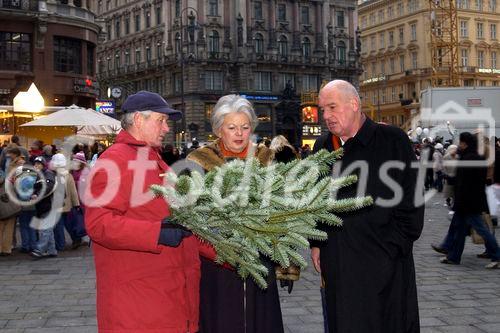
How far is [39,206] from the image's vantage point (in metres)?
10.6

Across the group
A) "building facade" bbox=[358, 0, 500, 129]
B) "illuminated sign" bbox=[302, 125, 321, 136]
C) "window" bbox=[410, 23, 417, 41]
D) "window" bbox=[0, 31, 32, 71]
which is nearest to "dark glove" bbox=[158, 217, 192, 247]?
"window" bbox=[0, 31, 32, 71]

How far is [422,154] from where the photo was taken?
21.3m

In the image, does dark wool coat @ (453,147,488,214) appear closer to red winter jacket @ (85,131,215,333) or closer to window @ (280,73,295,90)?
red winter jacket @ (85,131,215,333)

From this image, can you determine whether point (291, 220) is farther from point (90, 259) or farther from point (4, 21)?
point (4, 21)

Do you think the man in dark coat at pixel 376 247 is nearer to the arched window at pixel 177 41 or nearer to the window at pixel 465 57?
the arched window at pixel 177 41

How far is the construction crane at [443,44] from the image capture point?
59250mm

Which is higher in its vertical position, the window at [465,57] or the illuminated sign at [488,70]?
the window at [465,57]

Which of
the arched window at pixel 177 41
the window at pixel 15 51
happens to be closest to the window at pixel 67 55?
the window at pixel 15 51

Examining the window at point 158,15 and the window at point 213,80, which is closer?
the window at point 213,80

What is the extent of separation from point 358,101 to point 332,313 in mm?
1264

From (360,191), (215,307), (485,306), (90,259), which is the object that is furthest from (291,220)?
(90,259)

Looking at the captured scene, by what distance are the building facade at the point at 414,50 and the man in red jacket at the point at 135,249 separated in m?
77.0

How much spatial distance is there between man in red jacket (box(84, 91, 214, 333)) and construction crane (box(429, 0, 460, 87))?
57.4 metres

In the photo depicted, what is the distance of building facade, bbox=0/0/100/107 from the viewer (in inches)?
1282
